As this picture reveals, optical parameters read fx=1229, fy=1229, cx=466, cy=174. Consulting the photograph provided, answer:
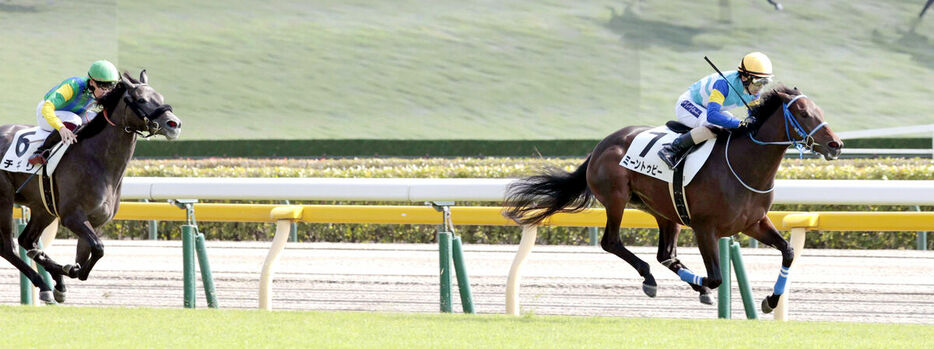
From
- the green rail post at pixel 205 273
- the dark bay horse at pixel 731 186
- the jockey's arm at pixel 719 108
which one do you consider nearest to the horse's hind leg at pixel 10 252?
the green rail post at pixel 205 273

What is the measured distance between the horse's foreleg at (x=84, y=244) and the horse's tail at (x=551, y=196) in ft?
6.06

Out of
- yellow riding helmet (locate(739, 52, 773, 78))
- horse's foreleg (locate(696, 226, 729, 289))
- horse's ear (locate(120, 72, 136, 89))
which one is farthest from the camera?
horse's ear (locate(120, 72, 136, 89))

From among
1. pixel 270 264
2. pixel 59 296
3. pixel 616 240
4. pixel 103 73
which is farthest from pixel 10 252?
pixel 616 240

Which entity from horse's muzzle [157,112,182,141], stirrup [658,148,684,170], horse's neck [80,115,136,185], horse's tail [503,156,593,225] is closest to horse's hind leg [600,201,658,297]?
horse's tail [503,156,593,225]

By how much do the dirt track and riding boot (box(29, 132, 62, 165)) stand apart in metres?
1.09

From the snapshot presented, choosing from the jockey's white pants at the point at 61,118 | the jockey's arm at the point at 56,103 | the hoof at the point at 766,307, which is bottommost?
the hoof at the point at 766,307

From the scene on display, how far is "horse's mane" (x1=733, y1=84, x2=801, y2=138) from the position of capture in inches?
204

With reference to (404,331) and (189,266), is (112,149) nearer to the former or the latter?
(189,266)

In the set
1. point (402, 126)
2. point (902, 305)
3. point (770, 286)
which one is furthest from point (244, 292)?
point (402, 126)

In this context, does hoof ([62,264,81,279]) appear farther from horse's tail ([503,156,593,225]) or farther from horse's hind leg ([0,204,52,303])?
horse's tail ([503,156,593,225])

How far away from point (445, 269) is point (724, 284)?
4.08 ft

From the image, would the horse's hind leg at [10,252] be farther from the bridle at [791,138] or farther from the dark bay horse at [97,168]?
the bridle at [791,138]

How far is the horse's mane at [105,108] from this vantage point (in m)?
5.56

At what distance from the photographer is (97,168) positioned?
5.48m
